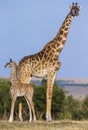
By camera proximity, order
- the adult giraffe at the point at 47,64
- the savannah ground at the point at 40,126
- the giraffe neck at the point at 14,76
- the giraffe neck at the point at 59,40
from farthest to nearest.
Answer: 1. the giraffe neck at the point at 59,40
2. the adult giraffe at the point at 47,64
3. the giraffe neck at the point at 14,76
4. the savannah ground at the point at 40,126

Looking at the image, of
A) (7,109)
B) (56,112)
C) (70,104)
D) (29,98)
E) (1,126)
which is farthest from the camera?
(70,104)

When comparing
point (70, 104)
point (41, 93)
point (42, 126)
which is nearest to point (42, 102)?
point (41, 93)

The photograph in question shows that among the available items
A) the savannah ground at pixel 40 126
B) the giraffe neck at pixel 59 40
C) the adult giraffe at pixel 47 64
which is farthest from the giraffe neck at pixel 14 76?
the savannah ground at pixel 40 126

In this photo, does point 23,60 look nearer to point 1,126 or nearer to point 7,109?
point 1,126

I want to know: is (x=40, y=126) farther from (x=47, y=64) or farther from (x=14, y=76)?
(x=47, y=64)

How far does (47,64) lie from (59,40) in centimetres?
148

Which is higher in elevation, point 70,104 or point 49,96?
point 70,104

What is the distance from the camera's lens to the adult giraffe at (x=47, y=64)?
2458 cm

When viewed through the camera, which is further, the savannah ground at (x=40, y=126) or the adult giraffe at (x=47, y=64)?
the adult giraffe at (x=47, y=64)

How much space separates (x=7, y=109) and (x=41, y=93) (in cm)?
332

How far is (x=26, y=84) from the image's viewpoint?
23.5 metres

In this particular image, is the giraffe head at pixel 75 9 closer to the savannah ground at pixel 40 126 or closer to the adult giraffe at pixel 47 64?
the adult giraffe at pixel 47 64

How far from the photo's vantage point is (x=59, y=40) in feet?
84.8

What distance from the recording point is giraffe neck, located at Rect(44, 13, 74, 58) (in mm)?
25469
